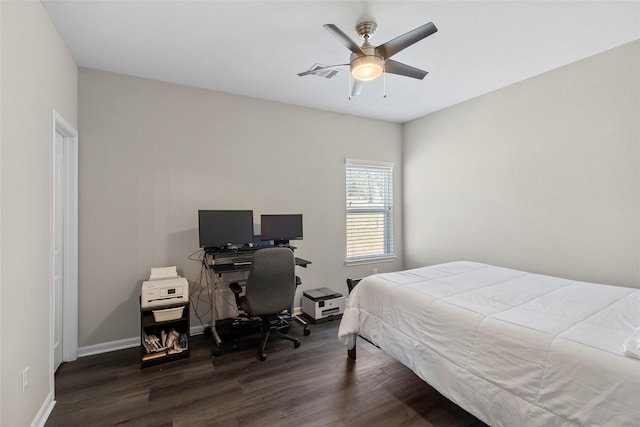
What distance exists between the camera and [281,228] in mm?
3598

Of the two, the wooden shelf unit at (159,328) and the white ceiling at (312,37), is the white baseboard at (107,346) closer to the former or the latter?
the wooden shelf unit at (159,328)

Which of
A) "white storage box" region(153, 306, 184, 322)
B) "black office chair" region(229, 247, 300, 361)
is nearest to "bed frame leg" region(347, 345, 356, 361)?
"black office chair" region(229, 247, 300, 361)

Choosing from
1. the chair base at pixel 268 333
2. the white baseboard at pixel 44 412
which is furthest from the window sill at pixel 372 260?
the white baseboard at pixel 44 412

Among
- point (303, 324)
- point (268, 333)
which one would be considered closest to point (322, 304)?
point (303, 324)

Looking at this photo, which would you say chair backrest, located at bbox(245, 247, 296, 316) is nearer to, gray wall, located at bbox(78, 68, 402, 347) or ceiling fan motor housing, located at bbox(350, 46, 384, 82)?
gray wall, located at bbox(78, 68, 402, 347)

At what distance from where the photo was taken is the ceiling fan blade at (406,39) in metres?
1.88

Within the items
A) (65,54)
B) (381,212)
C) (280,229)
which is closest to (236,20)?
(65,54)

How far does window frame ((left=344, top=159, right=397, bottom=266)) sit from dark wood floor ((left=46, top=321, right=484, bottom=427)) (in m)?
1.72

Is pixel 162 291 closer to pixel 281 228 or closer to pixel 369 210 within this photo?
pixel 281 228

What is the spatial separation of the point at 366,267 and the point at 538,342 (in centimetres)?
307

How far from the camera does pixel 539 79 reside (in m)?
3.13

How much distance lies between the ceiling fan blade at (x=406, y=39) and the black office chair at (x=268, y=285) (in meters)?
1.87

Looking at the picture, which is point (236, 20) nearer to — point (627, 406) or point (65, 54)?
point (65, 54)

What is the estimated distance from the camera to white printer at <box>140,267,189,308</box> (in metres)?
2.68
